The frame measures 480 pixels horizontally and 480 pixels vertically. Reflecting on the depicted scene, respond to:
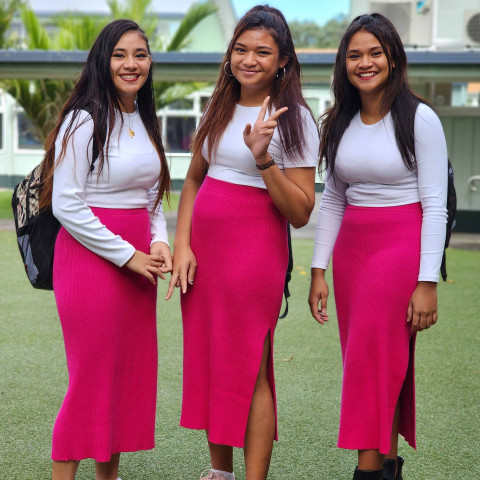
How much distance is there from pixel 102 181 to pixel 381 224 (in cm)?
100

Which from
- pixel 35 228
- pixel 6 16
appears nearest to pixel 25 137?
pixel 6 16

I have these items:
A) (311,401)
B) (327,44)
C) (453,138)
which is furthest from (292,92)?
(327,44)

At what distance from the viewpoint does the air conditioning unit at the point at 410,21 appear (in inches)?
446

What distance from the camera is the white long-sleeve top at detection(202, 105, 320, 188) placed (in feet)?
8.81

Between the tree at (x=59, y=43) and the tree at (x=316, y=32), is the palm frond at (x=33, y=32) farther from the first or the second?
the tree at (x=316, y=32)

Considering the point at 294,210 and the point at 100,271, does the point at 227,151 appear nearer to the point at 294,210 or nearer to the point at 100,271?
the point at 294,210

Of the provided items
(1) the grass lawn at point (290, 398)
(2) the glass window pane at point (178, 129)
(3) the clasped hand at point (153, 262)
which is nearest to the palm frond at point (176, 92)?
(2) the glass window pane at point (178, 129)

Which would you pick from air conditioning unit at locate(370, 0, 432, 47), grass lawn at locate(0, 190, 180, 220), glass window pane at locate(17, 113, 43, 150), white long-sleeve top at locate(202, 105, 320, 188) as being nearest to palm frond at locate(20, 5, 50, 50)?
Result: grass lawn at locate(0, 190, 180, 220)

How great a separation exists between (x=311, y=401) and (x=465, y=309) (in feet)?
9.62

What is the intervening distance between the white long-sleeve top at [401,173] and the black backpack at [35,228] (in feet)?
3.54

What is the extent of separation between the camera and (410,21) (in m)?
11.4

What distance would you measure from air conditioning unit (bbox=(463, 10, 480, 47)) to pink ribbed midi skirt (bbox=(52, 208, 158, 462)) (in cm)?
980

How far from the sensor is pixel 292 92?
2.70 metres

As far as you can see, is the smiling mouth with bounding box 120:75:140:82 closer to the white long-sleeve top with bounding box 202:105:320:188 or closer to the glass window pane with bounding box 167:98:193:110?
the white long-sleeve top with bounding box 202:105:320:188
